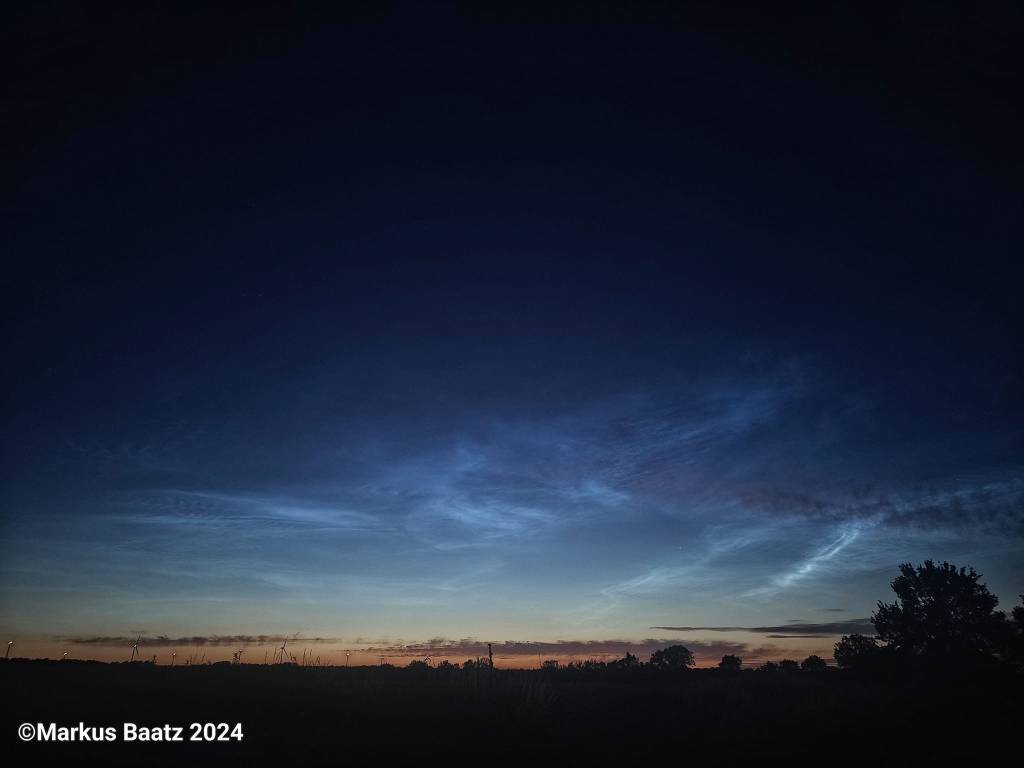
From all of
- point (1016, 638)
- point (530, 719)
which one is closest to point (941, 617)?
point (1016, 638)

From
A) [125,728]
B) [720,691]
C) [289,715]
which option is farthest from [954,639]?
[125,728]

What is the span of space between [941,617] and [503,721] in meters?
59.2

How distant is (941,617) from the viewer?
54.3 meters

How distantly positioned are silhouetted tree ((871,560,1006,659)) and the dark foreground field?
101ft

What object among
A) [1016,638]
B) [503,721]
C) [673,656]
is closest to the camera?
[503,721]

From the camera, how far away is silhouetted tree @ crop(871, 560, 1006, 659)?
1984 inches

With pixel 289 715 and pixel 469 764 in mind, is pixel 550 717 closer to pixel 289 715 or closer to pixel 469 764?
pixel 469 764

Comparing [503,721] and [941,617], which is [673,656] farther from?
[503,721]

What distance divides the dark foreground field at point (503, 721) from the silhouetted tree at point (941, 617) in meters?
30.9

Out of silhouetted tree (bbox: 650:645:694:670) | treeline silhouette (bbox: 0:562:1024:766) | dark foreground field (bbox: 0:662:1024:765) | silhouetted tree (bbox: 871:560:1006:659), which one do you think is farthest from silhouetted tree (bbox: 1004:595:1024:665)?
silhouetted tree (bbox: 650:645:694:670)

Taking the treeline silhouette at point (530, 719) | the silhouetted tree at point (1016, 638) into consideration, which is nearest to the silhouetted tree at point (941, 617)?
the silhouetted tree at point (1016, 638)

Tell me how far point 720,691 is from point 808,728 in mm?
9778

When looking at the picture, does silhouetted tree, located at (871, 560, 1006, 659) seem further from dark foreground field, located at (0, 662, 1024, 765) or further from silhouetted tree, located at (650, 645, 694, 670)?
silhouetted tree, located at (650, 645, 694, 670)

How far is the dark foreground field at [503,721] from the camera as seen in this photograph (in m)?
13.9
